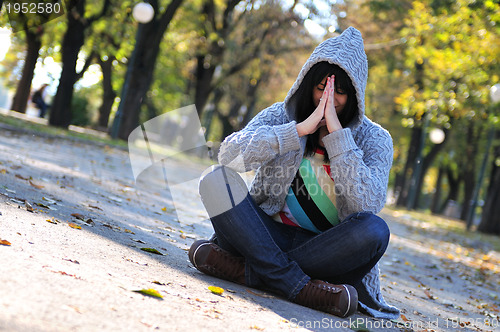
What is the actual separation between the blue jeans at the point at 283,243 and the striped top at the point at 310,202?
0.41 feet

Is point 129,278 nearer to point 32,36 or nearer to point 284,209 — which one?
point 284,209

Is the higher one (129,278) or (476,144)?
(476,144)

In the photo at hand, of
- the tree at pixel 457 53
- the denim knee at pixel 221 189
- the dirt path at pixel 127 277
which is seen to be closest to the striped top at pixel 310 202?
the denim knee at pixel 221 189

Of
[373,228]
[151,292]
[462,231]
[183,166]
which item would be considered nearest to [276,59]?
[183,166]

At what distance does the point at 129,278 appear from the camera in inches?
139

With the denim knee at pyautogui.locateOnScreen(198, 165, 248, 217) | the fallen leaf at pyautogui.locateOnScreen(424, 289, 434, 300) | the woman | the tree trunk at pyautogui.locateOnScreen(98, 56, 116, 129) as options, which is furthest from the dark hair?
the tree trunk at pyautogui.locateOnScreen(98, 56, 116, 129)

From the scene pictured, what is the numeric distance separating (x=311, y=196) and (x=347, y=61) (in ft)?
2.76

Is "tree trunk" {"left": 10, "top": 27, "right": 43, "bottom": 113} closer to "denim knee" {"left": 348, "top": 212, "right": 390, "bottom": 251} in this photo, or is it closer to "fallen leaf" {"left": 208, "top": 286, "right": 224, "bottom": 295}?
"fallen leaf" {"left": 208, "top": 286, "right": 224, "bottom": 295}

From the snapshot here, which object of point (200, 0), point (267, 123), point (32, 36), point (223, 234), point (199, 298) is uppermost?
point (200, 0)

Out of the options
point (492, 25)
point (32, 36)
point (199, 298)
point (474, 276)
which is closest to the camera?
point (199, 298)

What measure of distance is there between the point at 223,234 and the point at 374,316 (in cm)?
102

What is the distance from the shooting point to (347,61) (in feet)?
13.8

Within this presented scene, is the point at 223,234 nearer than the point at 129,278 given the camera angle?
No

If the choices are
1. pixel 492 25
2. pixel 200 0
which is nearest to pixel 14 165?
pixel 492 25
